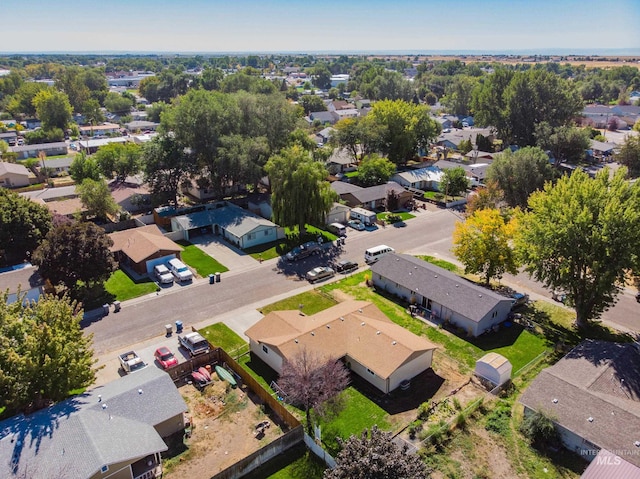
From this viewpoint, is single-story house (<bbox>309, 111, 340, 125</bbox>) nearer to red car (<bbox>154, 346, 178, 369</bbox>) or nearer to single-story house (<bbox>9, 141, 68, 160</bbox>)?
single-story house (<bbox>9, 141, 68, 160</bbox>)

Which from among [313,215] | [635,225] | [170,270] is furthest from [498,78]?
[170,270]

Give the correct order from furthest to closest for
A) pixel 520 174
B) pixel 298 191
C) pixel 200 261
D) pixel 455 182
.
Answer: pixel 455 182
pixel 520 174
pixel 298 191
pixel 200 261

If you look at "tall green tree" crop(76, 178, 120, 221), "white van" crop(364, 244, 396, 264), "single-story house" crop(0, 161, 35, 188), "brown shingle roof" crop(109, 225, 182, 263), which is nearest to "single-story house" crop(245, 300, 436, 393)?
"white van" crop(364, 244, 396, 264)

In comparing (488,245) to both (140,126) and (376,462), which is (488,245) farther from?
(140,126)

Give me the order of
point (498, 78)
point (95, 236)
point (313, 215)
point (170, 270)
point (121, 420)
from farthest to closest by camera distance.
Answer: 1. point (498, 78)
2. point (313, 215)
3. point (170, 270)
4. point (95, 236)
5. point (121, 420)

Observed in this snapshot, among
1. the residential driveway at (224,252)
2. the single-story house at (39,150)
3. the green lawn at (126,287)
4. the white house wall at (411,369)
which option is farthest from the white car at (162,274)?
the single-story house at (39,150)

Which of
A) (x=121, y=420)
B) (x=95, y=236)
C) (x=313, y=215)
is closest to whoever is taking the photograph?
(x=121, y=420)

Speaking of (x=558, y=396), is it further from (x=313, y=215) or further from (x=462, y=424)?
(x=313, y=215)

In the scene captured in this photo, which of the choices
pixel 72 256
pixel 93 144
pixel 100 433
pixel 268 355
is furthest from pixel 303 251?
pixel 93 144
